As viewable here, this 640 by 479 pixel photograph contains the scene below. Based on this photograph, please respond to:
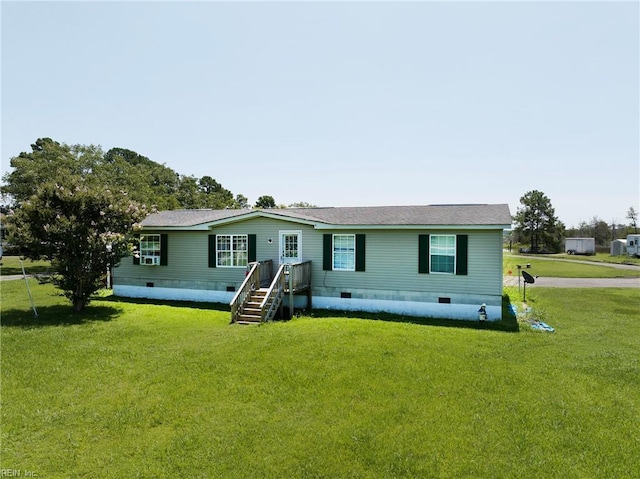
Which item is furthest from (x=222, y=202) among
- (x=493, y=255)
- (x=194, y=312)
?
(x=493, y=255)

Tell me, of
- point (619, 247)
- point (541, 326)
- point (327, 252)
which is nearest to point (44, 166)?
point (327, 252)

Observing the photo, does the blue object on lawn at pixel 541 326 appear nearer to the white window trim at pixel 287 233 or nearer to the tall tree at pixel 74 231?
the white window trim at pixel 287 233

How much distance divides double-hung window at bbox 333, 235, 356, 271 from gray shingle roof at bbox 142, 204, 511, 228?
2.03 feet

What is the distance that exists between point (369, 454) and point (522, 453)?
193 centimetres

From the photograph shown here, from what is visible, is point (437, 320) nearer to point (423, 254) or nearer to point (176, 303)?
point (423, 254)

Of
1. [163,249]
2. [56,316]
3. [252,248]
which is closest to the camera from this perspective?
[56,316]

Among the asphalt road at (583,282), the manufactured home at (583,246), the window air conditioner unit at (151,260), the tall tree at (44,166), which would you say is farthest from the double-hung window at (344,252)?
the manufactured home at (583,246)

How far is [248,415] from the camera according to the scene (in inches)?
218

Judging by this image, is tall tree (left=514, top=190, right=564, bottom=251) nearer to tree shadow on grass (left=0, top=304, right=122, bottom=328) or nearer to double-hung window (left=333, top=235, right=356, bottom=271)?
double-hung window (left=333, top=235, right=356, bottom=271)

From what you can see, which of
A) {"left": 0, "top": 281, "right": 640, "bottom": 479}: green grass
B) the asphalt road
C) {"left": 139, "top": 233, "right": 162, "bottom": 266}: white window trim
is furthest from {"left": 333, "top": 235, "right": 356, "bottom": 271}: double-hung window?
the asphalt road

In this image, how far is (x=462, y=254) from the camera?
39.3 feet

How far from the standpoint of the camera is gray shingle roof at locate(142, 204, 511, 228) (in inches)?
476

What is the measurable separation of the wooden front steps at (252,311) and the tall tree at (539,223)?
5267 centimetres

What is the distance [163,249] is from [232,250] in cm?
327
